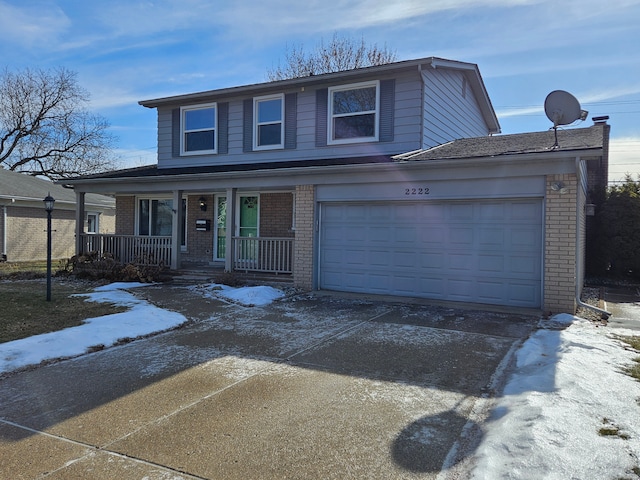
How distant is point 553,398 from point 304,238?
7.50m

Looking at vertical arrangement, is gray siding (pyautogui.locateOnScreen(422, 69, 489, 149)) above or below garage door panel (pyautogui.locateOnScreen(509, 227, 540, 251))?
above

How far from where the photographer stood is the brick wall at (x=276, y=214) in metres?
13.9

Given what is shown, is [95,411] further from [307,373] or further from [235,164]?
[235,164]

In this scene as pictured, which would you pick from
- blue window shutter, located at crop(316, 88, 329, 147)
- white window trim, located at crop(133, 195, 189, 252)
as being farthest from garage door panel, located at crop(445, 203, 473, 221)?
white window trim, located at crop(133, 195, 189, 252)

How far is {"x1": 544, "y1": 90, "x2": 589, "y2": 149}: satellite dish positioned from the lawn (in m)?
8.95

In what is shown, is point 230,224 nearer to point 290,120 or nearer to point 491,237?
point 290,120

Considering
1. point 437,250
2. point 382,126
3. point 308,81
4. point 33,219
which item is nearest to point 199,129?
point 308,81

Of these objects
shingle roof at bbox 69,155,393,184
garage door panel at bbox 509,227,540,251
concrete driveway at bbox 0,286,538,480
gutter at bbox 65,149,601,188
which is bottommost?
concrete driveway at bbox 0,286,538,480

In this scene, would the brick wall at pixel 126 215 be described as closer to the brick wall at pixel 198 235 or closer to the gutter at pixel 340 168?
the gutter at pixel 340 168

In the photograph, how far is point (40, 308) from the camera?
28.2 feet

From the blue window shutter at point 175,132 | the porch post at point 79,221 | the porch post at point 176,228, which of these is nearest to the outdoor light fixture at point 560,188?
the porch post at point 176,228

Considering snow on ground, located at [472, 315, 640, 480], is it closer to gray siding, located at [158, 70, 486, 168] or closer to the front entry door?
gray siding, located at [158, 70, 486, 168]

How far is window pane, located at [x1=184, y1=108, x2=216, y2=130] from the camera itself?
14.3 metres

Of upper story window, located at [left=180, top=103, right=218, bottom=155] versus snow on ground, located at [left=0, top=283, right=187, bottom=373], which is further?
upper story window, located at [left=180, top=103, right=218, bottom=155]
